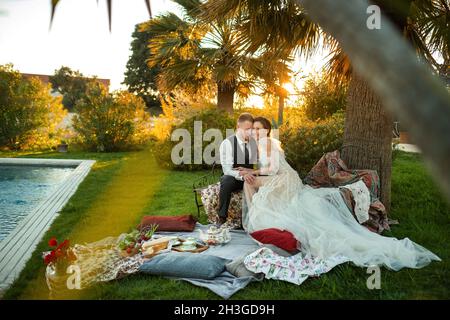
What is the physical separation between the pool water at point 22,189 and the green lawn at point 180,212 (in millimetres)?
899

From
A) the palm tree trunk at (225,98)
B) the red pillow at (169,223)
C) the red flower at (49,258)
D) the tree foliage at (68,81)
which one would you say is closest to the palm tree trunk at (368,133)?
the red pillow at (169,223)

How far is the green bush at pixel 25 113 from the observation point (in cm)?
1673

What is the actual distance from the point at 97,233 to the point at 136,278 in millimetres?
1897

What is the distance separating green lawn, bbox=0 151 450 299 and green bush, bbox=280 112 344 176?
1512mm

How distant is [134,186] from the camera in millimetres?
9516

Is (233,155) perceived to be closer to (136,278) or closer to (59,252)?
(136,278)

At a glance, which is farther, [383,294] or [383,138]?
[383,138]

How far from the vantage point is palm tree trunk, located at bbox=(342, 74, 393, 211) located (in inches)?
241

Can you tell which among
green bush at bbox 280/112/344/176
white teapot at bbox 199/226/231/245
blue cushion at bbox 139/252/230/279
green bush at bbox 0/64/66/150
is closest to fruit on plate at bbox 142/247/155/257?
blue cushion at bbox 139/252/230/279

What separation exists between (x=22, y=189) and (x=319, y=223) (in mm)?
8250

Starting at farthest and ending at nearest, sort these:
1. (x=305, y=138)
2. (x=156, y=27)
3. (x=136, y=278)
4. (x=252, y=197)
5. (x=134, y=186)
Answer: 1. (x=156, y=27)
2. (x=134, y=186)
3. (x=305, y=138)
4. (x=252, y=197)
5. (x=136, y=278)

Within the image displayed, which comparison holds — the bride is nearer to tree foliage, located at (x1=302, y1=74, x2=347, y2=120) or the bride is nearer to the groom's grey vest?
the groom's grey vest

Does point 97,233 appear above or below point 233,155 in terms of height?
below
